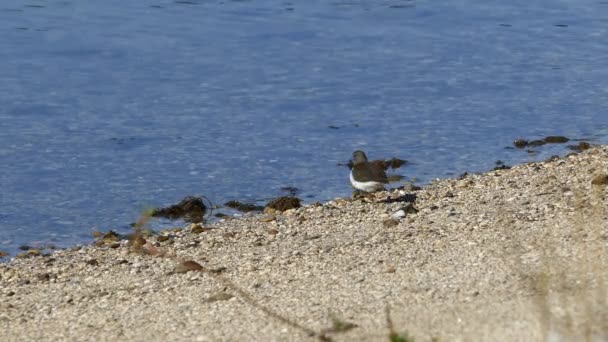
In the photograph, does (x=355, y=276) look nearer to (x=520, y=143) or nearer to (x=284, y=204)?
(x=284, y=204)

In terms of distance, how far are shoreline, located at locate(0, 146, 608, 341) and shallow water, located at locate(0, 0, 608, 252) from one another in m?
1.72

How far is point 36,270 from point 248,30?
10219mm

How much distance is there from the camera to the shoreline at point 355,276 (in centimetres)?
620

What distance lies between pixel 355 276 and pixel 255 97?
25.3ft

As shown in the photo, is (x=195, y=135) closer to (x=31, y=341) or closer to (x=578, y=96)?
(x=578, y=96)

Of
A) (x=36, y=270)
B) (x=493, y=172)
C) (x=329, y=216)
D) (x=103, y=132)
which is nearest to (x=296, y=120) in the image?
(x=103, y=132)

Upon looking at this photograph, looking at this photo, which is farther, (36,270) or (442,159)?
(442,159)

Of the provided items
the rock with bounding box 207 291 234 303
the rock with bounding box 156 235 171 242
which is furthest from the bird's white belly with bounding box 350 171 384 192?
the rock with bounding box 207 291 234 303

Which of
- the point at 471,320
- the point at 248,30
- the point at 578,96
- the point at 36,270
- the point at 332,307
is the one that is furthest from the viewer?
the point at 248,30

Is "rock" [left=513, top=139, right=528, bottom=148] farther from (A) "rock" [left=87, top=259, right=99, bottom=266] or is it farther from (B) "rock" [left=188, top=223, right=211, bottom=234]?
(A) "rock" [left=87, top=259, right=99, bottom=266]

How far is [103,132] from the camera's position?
13.4 meters

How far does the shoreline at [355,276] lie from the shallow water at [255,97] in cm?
172

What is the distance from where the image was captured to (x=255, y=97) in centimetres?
1493

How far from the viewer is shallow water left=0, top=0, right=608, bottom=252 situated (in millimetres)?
11984
